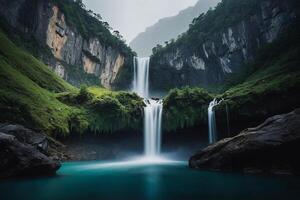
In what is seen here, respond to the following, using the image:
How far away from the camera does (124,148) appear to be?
37219 mm

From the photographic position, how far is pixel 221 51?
56.5m

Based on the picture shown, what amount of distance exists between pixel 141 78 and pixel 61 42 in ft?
66.4

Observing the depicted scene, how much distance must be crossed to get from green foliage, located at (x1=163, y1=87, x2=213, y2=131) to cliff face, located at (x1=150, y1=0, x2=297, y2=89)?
2312 centimetres

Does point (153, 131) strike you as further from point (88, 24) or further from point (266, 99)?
point (88, 24)

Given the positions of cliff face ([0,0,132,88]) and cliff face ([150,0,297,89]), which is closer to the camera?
cliff face ([150,0,297,89])

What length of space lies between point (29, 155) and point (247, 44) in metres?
49.1

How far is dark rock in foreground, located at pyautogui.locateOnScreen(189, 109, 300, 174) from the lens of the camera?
17016mm

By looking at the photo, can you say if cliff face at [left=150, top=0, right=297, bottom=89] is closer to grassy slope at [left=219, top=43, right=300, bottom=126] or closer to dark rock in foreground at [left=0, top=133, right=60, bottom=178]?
grassy slope at [left=219, top=43, right=300, bottom=126]

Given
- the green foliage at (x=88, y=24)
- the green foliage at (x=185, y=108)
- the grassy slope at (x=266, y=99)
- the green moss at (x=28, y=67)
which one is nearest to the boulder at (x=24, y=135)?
the green foliage at (x=185, y=108)

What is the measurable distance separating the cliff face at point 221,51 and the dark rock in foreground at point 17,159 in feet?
153

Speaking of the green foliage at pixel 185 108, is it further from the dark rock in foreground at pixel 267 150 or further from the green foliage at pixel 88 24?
the green foliage at pixel 88 24

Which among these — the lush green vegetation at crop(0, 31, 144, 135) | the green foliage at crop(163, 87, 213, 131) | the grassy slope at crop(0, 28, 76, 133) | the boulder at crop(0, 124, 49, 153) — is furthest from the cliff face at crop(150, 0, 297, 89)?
the boulder at crop(0, 124, 49, 153)

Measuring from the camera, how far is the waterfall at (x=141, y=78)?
63.0 meters

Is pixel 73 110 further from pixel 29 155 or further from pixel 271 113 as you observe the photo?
pixel 271 113
